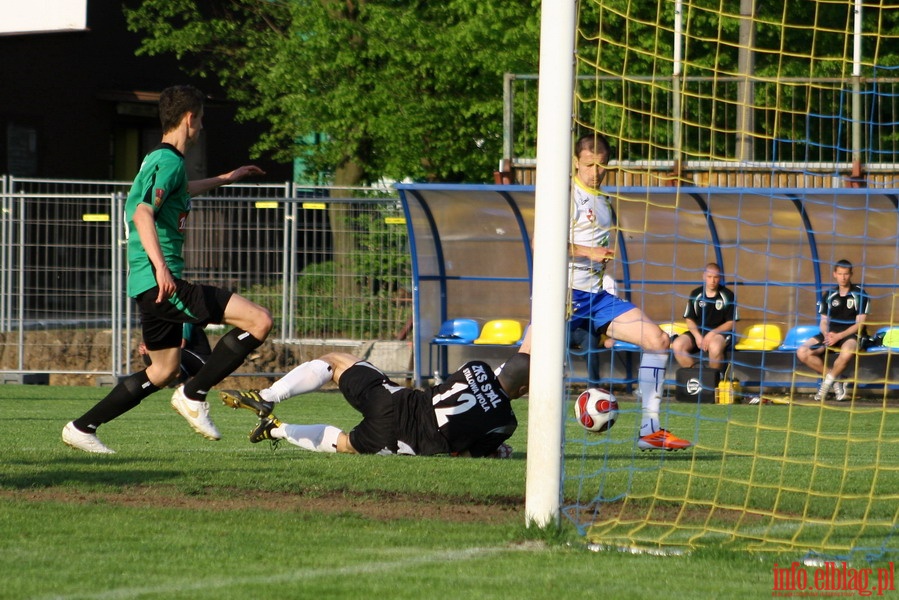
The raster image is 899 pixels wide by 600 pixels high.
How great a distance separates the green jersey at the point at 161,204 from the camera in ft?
24.8

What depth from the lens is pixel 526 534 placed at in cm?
542

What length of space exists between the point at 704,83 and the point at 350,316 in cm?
642

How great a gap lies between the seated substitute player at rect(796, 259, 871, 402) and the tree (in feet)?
25.3

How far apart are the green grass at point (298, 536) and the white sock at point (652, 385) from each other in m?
0.66

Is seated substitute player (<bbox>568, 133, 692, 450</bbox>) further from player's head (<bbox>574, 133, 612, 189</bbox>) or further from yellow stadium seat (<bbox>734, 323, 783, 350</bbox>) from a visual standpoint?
yellow stadium seat (<bbox>734, 323, 783, 350</bbox>)

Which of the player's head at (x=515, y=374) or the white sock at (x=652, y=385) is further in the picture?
the white sock at (x=652, y=385)

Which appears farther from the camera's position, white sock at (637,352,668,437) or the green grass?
white sock at (637,352,668,437)

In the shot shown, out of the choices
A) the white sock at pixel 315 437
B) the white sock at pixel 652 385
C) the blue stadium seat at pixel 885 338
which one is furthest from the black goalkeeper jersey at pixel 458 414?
the blue stadium seat at pixel 885 338

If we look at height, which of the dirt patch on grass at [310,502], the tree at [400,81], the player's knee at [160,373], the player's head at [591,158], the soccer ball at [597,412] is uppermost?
the tree at [400,81]

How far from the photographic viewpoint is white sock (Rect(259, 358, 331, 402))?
8.16m

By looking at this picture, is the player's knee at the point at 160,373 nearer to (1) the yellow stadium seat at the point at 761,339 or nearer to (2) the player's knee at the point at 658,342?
(2) the player's knee at the point at 658,342

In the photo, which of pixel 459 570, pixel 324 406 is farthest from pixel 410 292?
pixel 459 570

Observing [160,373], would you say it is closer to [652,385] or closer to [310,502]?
[310,502]

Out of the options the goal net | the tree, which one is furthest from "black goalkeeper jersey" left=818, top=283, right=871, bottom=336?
the tree
